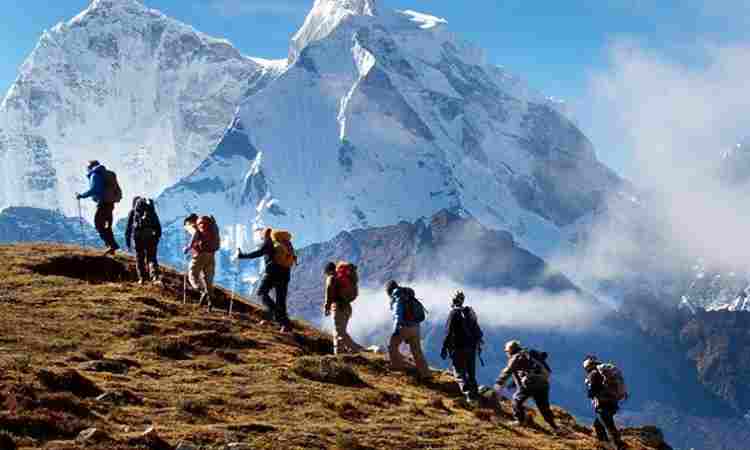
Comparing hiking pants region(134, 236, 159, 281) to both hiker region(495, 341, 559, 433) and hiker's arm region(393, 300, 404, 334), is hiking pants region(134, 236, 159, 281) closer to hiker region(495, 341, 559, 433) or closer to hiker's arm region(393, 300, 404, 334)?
hiker's arm region(393, 300, 404, 334)

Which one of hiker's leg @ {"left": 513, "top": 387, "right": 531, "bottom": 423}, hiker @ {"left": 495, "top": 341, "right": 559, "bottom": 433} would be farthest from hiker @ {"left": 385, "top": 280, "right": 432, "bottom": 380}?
hiker's leg @ {"left": 513, "top": 387, "right": 531, "bottom": 423}

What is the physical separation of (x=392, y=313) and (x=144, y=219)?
28.8 ft

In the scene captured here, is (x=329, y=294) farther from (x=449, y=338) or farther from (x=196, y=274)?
(x=196, y=274)

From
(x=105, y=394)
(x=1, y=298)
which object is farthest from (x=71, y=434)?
(x=1, y=298)

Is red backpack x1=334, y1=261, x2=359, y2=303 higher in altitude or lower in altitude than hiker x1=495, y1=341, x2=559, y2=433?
higher

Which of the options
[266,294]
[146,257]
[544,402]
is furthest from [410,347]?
[146,257]

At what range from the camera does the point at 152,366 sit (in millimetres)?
27031

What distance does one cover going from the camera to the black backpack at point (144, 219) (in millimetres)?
35281

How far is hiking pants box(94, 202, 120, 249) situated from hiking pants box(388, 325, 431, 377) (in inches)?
435

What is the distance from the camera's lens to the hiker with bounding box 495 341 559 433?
28.0m

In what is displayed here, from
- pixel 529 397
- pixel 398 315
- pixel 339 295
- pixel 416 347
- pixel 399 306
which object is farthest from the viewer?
pixel 339 295

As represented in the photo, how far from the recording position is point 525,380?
2820 cm

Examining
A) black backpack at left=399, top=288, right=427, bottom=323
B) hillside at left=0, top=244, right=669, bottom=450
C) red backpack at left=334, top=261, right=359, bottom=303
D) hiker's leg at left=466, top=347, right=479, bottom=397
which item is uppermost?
red backpack at left=334, top=261, right=359, bottom=303

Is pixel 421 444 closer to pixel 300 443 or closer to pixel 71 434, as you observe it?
pixel 300 443
